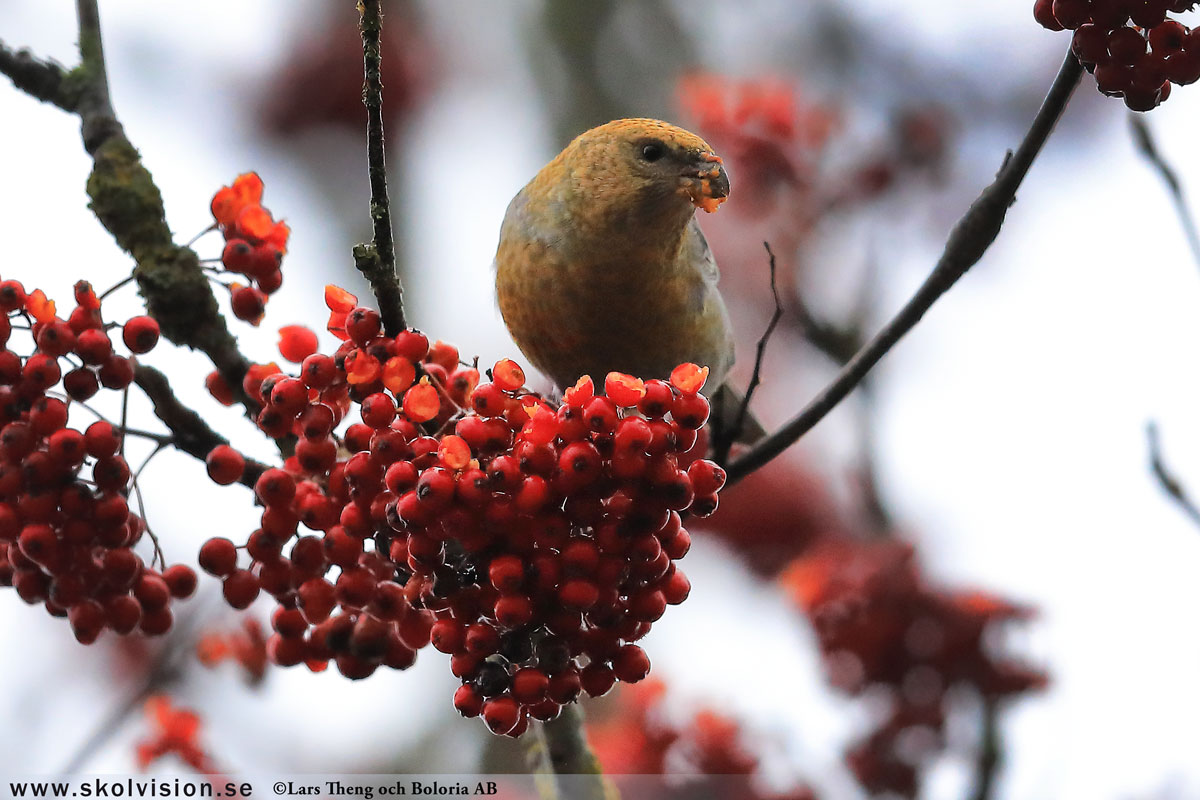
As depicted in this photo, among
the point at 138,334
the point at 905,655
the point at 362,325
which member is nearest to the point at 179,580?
the point at 138,334

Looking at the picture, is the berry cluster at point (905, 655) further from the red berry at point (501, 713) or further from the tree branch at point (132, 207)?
the tree branch at point (132, 207)

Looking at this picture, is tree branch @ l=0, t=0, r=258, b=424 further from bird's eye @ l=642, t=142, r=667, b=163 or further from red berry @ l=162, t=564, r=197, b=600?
bird's eye @ l=642, t=142, r=667, b=163

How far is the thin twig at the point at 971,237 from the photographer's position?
157 centimetres

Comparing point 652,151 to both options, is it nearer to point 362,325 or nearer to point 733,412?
point 733,412

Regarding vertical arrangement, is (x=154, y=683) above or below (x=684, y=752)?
above

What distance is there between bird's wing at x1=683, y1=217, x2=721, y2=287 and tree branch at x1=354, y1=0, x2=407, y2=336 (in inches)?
57.4

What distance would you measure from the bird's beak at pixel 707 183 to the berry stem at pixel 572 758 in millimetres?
1149

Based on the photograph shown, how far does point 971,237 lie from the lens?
175 cm

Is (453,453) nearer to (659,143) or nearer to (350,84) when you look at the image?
(659,143)

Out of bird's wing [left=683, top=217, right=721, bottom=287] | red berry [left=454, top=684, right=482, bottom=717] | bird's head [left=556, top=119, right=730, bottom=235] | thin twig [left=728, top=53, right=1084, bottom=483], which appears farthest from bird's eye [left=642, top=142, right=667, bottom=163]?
red berry [left=454, top=684, right=482, bottom=717]

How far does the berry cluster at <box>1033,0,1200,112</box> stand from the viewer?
146cm

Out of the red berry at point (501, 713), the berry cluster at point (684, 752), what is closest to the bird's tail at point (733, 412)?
the berry cluster at point (684, 752)

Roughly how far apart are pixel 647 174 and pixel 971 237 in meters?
1.04

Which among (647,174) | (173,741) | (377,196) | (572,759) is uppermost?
(377,196)
